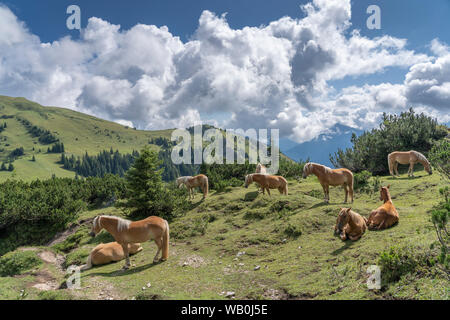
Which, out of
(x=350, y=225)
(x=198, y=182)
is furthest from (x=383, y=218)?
(x=198, y=182)

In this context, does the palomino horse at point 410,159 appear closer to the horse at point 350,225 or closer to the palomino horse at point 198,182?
the horse at point 350,225

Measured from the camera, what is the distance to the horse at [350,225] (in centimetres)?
899

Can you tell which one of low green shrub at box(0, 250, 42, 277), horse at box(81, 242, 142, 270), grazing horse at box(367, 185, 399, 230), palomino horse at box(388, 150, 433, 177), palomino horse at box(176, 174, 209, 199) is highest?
palomino horse at box(388, 150, 433, 177)

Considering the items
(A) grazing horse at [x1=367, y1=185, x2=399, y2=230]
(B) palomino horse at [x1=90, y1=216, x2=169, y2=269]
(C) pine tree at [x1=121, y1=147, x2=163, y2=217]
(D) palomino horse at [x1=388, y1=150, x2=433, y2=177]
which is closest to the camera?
(A) grazing horse at [x1=367, y1=185, x2=399, y2=230]

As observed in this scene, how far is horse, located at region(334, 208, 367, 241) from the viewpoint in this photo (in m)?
8.99

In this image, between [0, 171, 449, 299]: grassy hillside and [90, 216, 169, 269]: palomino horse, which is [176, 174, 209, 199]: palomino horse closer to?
[0, 171, 449, 299]: grassy hillside

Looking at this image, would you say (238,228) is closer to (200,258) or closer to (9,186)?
(200,258)

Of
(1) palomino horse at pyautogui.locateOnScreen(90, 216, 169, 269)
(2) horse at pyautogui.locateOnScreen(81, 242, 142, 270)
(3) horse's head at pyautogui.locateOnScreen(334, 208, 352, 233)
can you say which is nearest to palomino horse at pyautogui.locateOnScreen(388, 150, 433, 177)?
(3) horse's head at pyautogui.locateOnScreen(334, 208, 352, 233)

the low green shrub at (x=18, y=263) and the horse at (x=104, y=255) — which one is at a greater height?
the horse at (x=104, y=255)

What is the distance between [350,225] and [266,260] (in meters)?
3.21

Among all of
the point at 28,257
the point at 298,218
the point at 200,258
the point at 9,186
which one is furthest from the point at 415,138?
the point at 9,186

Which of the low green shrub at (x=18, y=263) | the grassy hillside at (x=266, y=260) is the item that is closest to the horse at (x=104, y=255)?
the grassy hillside at (x=266, y=260)

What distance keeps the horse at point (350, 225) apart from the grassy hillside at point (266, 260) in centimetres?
33

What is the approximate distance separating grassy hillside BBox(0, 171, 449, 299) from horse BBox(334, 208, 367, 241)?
1.07 ft
